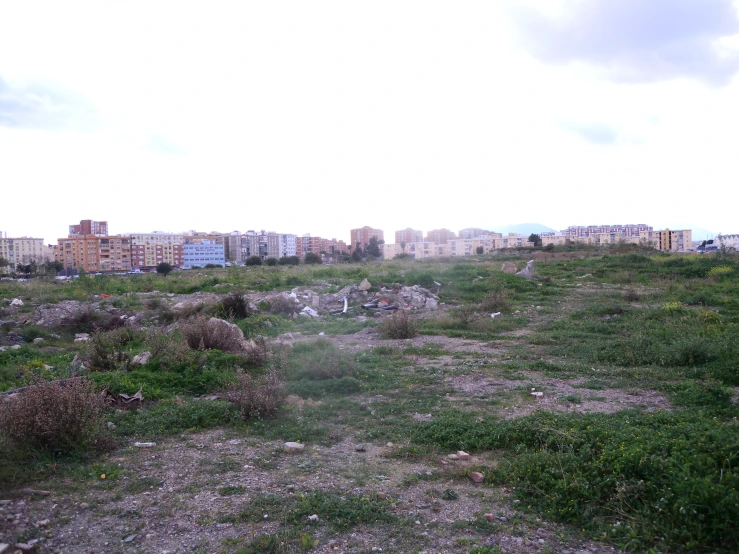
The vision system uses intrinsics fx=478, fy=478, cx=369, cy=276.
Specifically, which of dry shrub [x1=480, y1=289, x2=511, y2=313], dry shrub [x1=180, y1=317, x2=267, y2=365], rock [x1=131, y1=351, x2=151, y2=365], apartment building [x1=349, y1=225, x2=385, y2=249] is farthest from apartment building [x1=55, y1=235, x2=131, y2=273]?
rock [x1=131, y1=351, x2=151, y2=365]

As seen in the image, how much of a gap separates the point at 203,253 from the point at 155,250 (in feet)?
28.0

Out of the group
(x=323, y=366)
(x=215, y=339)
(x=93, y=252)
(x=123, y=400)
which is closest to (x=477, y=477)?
(x=323, y=366)

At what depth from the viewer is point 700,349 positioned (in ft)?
25.2

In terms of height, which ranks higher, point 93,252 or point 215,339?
point 93,252

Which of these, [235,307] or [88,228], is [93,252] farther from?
[235,307]

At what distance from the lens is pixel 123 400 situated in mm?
6156

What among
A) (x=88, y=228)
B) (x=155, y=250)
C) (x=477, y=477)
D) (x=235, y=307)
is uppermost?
(x=88, y=228)

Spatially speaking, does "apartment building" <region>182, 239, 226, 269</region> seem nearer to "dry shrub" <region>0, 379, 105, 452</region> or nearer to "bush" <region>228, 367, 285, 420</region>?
"bush" <region>228, 367, 285, 420</region>

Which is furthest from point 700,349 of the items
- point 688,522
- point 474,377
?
point 688,522

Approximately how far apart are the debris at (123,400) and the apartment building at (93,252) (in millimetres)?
77217

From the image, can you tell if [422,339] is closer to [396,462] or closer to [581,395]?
[581,395]

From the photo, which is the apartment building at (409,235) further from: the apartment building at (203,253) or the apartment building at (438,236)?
the apartment building at (203,253)

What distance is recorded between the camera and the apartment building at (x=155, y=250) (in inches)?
3265

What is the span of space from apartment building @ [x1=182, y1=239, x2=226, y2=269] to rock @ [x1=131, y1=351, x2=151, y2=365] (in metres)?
84.3
